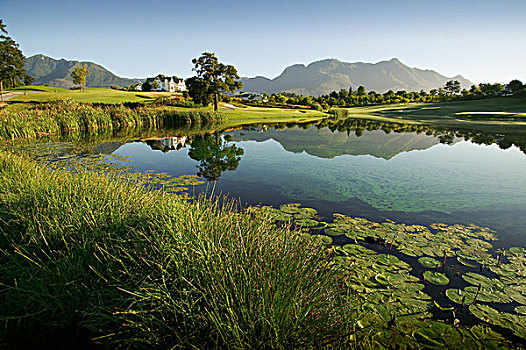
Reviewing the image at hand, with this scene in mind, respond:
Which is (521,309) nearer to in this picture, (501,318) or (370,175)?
(501,318)

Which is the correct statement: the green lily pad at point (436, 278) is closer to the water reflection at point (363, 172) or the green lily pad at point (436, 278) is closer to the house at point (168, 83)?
the water reflection at point (363, 172)

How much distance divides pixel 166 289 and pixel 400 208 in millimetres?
6886

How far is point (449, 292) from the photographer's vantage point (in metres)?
4.16

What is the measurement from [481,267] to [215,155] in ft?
41.7

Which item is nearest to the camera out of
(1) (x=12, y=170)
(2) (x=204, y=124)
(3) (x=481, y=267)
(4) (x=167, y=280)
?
(4) (x=167, y=280)

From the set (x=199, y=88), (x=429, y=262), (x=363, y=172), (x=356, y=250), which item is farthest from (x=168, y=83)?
(x=429, y=262)

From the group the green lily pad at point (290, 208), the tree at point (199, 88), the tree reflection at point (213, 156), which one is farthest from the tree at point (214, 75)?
the green lily pad at point (290, 208)

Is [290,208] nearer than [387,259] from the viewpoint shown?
A: No

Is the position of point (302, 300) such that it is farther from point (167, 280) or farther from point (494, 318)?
point (494, 318)

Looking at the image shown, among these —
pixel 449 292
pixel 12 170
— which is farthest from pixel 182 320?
pixel 12 170

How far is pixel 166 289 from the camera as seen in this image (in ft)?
8.97

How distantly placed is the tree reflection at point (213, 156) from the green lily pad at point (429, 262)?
24.5ft

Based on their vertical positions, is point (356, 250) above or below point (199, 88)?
below

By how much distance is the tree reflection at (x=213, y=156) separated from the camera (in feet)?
38.7
